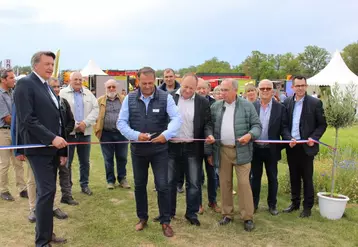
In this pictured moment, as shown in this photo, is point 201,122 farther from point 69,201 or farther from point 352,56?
point 352,56

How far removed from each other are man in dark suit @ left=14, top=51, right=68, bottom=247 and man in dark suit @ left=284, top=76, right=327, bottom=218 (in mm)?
3173

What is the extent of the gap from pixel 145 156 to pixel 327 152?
561 cm

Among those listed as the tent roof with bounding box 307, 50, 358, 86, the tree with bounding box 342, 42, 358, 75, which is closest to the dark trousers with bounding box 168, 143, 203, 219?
the tent roof with bounding box 307, 50, 358, 86

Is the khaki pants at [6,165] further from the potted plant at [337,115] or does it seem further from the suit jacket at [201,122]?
the potted plant at [337,115]

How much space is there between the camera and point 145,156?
13.6 feet

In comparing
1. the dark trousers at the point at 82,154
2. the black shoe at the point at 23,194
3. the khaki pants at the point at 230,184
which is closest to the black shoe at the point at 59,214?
the dark trousers at the point at 82,154

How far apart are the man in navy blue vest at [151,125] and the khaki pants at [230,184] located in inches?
33.2

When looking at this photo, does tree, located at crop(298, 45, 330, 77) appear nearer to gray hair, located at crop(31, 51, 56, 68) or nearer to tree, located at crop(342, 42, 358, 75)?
tree, located at crop(342, 42, 358, 75)

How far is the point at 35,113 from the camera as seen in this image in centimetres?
354

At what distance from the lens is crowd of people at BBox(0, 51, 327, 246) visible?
360cm

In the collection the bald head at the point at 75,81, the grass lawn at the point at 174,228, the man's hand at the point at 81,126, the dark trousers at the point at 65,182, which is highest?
the bald head at the point at 75,81

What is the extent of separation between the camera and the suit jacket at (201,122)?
4516mm

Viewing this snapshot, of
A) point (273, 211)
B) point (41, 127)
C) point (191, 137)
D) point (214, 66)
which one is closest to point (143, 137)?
point (191, 137)

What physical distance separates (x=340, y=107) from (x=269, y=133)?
102cm
